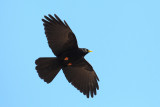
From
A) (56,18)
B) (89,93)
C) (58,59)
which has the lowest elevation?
(89,93)

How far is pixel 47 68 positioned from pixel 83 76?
1.61 meters

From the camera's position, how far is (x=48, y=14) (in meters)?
13.1

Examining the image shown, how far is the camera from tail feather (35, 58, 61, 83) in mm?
13172

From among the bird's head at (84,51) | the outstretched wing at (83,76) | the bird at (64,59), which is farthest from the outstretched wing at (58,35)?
the outstretched wing at (83,76)

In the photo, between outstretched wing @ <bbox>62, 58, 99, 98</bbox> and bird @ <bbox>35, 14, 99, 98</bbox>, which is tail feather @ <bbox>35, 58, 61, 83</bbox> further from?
outstretched wing @ <bbox>62, 58, 99, 98</bbox>

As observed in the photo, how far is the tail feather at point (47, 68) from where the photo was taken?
1317 centimetres

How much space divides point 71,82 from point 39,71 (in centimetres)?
137

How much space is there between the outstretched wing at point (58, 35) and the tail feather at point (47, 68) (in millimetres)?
349

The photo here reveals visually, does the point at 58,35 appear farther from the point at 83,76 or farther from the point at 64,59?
the point at 83,76

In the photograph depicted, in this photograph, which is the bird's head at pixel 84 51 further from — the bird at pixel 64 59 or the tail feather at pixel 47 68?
the tail feather at pixel 47 68

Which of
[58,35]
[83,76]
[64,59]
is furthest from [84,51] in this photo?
[83,76]

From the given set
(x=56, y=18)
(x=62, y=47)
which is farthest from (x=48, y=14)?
(x=62, y=47)

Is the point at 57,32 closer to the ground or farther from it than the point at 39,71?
farther from it

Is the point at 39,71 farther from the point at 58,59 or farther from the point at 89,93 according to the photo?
the point at 89,93
